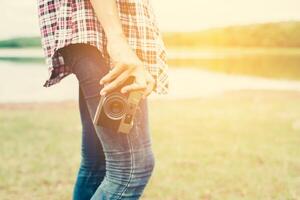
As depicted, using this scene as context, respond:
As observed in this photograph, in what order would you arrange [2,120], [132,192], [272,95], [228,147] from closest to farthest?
[132,192] → [228,147] → [2,120] → [272,95]

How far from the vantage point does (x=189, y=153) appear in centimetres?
533

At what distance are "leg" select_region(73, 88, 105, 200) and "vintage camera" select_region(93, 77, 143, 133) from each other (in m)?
0.37

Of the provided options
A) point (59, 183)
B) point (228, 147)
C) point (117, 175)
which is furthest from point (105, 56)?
point (228, 147)

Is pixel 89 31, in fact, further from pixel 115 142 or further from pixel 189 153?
pixel 189 153

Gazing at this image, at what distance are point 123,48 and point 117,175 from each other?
355 millimetres

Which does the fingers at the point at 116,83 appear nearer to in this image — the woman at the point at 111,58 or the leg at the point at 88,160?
the woman at the point at 111,58

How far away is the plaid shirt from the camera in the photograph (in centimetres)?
139

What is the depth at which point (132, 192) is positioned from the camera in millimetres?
1426

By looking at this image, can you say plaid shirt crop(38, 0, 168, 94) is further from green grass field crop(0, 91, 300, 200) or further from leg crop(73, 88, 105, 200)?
green grass field crop(0, 91, 300, 200)

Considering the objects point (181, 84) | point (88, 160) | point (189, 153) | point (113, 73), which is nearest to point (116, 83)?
point (113, 73)

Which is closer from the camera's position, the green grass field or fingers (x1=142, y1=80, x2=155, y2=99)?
fingers (x1=142, y1=80, x2=155, y2=99)

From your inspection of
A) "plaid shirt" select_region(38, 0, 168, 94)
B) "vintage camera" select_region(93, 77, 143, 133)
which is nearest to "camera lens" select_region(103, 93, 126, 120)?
"vintage camera" select_region(93, 77, 143, 133)

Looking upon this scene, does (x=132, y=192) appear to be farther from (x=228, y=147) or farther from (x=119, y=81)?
(x=228, y=147)

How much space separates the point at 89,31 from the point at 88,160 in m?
0.55
